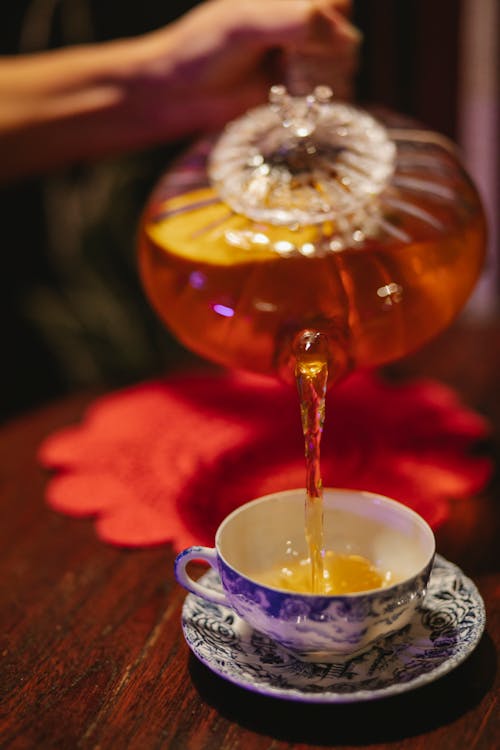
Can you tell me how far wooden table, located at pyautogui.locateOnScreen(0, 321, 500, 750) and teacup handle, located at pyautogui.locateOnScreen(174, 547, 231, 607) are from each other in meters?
0.05

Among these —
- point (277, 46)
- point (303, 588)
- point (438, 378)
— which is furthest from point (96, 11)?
point (303, 588)

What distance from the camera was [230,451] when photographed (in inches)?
34.6

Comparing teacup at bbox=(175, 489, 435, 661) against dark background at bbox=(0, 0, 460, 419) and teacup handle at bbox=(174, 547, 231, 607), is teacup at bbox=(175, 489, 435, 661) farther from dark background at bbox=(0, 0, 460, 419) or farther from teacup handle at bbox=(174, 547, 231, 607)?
dark background at bbox=(0, 0, 460, 419)

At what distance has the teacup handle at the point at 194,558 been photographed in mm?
567

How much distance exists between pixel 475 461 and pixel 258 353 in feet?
0.83

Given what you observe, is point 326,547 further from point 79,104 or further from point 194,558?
point 79,104

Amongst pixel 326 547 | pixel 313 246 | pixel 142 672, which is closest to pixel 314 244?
pixel 313 246

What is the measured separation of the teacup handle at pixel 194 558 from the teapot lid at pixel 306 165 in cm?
26

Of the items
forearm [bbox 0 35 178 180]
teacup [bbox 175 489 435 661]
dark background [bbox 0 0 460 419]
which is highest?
forearm [bbox 0 35 178 180]

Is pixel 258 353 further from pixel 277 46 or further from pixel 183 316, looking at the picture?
pixel 277 46

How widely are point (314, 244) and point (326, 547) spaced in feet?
0.73

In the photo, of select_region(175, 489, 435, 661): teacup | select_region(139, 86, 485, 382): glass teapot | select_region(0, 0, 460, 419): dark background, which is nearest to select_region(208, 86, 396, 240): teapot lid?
select_region(139, 86, 485, 382): glass teapot

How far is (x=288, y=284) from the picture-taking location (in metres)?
0.69

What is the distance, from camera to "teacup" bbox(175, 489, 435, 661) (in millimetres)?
509
